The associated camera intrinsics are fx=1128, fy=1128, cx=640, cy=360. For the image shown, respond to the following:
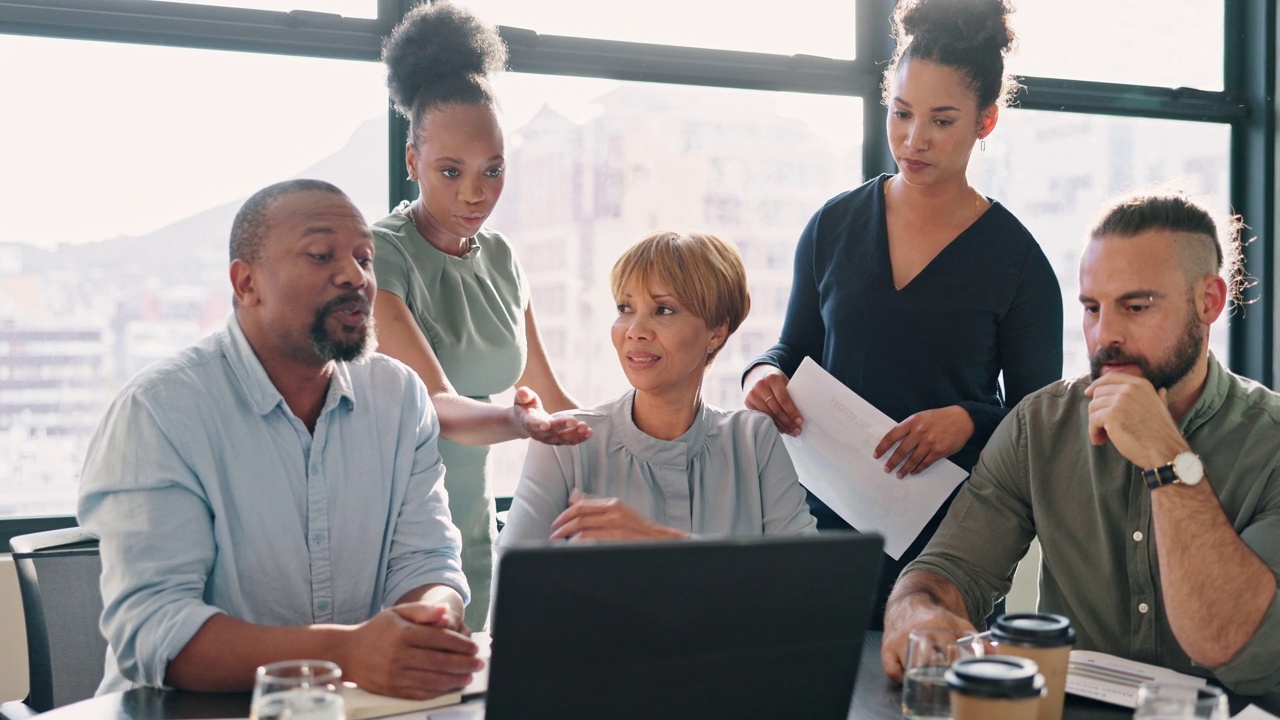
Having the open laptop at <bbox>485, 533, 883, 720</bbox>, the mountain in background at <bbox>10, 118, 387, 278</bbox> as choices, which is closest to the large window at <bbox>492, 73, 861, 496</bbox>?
the mountain in background at <bbox>10, 118, 387, 278</bbox>

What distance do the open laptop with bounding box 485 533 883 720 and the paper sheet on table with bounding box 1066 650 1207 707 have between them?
0.48 m

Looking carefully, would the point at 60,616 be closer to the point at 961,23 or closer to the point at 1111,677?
the point at 1111,677

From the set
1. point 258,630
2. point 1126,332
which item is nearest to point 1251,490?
point 1126,332

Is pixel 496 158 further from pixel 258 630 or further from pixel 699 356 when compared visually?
pixel 258 630

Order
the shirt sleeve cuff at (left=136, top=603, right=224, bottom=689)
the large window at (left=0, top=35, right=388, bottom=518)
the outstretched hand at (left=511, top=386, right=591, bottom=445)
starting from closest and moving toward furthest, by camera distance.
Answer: the shirt sleeve cuff at (left=136, top=603, right=224, bottom=689) → the outstretched hand at (left=511, top=386, right=591, bottom=445) → the large window at (left=0, top=35, right=388, bottom=518)

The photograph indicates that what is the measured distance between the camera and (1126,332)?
1832mm

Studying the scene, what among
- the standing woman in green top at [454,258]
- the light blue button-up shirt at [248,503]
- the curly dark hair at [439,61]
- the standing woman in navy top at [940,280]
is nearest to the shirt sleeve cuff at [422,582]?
the light blue button-up shirt at [248,503]

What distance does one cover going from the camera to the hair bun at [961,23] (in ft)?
7.48

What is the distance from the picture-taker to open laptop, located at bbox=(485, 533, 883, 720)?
97cm

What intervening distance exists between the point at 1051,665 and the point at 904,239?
4.17 feet

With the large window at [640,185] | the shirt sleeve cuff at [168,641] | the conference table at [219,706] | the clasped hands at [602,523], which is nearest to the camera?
the conference table at [219,706]

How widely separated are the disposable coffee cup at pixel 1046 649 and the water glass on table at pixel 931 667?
36mm

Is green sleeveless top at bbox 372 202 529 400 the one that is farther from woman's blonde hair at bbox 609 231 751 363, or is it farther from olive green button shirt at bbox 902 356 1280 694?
olive green button shirt at bbox 902 356 1280 694

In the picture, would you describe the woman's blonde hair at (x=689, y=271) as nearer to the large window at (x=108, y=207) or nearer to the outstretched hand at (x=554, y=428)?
the outstretched hand at (x=554, y=428)
